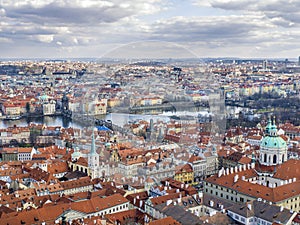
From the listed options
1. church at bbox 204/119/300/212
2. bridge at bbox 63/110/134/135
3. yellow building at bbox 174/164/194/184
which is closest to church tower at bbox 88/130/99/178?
bridge at bbox 63/110/134/135

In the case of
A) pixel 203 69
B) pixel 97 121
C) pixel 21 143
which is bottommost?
pixel 21 143

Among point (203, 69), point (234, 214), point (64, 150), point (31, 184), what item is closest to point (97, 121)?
point (64, 150)

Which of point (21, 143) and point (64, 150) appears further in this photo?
point (21, 143)

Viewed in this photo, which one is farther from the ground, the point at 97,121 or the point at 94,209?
the point at 97,121

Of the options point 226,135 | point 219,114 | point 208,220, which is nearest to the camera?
point 208,220

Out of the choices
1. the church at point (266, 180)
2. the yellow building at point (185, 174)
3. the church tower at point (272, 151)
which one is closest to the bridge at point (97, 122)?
the yellow building at point (185, 174)

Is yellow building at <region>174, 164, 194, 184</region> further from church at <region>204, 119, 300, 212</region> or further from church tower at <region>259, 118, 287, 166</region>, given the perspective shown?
church tower at <region>259, 118, 287, 166</region>

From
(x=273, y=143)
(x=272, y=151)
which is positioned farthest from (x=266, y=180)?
(x=273, y=143)

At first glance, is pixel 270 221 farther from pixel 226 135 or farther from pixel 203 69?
pixel 226 135
